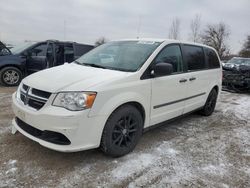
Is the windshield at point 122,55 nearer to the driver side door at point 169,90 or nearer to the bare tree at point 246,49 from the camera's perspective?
the driver side door at point 169,90

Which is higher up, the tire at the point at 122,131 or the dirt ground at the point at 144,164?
the tire at the point at 122,131

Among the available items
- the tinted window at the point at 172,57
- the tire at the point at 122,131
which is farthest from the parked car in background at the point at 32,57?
the tire at the point at 122,131

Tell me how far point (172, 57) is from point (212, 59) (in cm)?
186

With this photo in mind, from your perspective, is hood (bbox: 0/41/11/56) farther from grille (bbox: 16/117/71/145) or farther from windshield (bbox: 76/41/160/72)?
grille (bbox: 16/117/71/145)

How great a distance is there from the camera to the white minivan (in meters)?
3.02

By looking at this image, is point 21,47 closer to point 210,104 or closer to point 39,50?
point 39,50

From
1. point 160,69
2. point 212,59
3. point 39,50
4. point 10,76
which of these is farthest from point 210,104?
point 10,76

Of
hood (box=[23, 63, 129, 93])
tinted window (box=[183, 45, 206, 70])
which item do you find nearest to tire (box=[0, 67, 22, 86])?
hood (box=[23, 63, 129, 93])

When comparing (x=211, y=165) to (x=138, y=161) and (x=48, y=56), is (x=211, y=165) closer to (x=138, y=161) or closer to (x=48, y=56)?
(x=138, y=161)

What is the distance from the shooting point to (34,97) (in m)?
3.23

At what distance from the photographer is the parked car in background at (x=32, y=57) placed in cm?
860

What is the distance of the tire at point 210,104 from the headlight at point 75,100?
11.7ft

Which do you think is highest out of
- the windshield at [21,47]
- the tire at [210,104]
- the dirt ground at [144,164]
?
the windshield at [21,47]

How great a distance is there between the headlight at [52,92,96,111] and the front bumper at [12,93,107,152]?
0.19 feet
